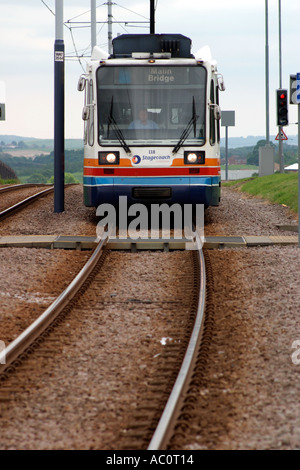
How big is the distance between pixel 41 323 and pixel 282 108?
58.1 ft

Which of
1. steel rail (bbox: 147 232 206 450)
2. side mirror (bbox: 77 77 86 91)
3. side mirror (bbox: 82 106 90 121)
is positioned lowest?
steel rail (bbox: 147 232 206 450)

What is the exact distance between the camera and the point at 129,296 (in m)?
8.42

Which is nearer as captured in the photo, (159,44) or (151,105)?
(151,105)

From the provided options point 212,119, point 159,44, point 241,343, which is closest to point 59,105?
point 159,44

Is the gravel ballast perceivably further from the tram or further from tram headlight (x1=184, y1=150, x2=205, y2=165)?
tram headlight (x1=184, y1=150, x2=205, y2=165)

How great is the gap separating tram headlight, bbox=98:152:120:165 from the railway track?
5.08 m

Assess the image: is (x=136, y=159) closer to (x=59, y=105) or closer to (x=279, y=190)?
(x=59, y=105)

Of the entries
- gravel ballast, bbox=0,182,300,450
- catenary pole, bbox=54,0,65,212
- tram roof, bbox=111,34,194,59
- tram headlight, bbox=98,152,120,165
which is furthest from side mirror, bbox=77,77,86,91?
catenary pole, bbox=54,0,65,212

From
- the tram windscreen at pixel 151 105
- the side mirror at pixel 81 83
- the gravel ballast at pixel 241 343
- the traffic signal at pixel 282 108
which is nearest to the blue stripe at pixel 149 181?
the tram windscreen at pixel 151 105

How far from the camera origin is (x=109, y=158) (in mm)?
13742

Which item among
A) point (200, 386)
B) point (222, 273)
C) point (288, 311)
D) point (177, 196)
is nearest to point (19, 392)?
point (200, 386)

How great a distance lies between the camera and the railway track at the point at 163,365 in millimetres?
4410

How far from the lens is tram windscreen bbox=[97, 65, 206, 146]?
13750 mm

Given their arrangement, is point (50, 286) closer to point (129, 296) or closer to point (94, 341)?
point (129, 296)
